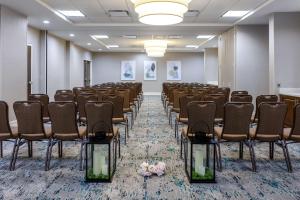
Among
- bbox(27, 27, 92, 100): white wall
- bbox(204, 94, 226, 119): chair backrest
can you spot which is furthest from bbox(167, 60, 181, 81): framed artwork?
bbox(204, 94, 226, 119): chair backrest

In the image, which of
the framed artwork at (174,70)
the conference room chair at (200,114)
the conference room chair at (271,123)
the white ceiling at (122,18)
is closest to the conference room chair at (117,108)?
the conference room chair at (200,114)

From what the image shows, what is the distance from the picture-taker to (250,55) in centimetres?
1125

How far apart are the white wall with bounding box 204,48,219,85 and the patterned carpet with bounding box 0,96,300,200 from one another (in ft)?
47.8

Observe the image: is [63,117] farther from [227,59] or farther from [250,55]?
[227,59]

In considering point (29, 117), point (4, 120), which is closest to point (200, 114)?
point (29, 117)

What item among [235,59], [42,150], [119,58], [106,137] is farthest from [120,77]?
[106,137]

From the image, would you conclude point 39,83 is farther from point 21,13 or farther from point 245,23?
point 245,23

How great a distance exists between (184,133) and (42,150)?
2.42 metres

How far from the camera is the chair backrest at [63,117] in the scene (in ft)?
14.1

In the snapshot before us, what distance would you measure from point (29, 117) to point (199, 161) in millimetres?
2256

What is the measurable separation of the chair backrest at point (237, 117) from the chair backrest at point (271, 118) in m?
0.15

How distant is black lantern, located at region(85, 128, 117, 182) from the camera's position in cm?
382

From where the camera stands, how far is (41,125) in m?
4.34

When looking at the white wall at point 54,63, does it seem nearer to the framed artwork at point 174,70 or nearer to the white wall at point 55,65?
the white wall at point 55,65
